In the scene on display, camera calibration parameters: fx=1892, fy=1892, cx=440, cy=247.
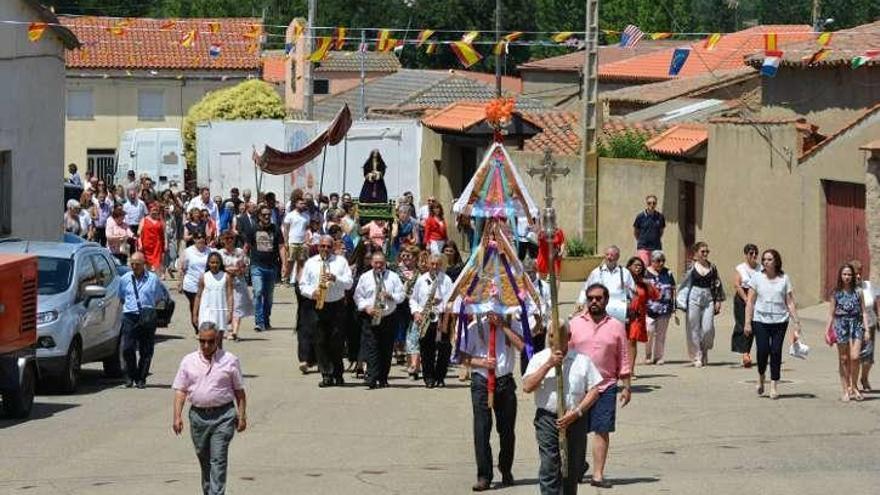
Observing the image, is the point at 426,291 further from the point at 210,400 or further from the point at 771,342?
the point at 210,400

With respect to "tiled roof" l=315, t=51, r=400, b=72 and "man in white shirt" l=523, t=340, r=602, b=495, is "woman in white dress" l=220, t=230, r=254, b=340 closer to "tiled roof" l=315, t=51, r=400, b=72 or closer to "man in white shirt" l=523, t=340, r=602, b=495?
"man in white shirt" l=523, t=340, r=602, b=495

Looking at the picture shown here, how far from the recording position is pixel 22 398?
18.6 m

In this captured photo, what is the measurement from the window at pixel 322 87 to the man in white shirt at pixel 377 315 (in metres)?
63.9

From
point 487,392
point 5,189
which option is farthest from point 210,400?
point 5,189

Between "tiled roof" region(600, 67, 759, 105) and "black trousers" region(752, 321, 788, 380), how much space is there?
23.7m

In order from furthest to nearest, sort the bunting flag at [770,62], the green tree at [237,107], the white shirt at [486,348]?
the green tree at [237,107], the bunting flag at [770,62], the white shirt at [486,348]

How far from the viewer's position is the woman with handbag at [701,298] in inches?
914

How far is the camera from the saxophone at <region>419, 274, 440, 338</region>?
20594 millimetres

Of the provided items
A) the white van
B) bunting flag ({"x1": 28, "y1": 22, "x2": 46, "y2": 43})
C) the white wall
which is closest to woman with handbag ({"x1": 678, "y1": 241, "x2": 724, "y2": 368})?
bunting flag ({"x1": 28, "y1": 22, "x2": 46, "y2": 43})

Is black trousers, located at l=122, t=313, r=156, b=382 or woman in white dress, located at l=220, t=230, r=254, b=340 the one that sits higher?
woman in white dress, located at l=220, t=230, r=254, b=340

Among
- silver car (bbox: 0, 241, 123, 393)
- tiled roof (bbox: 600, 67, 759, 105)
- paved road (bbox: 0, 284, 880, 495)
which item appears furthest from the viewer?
tiled roof (bbox: 600, 67, 759, 105)

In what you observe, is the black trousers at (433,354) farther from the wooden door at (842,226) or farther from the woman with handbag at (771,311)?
the wooden door at (842,226)

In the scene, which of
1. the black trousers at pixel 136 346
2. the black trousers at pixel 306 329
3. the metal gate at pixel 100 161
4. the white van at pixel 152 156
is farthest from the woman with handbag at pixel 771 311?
the metal gate at pixel 100 161

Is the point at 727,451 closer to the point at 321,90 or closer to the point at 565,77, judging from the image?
the point at 565,77
